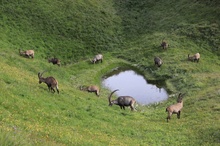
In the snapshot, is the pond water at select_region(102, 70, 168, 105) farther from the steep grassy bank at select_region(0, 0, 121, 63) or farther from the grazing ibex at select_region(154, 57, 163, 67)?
the steep grassy bank at select_region(0, 0, 121, 63)

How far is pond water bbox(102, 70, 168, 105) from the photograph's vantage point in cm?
4474

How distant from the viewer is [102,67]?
54469 mm

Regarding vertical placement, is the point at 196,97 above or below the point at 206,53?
below

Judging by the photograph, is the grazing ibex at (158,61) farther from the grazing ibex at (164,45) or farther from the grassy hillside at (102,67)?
the grazing ibex at (164,45)

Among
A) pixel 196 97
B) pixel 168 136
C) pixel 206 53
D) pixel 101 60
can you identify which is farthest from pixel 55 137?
pixel 206 53

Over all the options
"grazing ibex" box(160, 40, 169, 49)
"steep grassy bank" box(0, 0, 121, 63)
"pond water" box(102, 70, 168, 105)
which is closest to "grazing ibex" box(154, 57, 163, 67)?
"pond water" box(102, 70, 168, 105)

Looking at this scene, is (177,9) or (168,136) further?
(177,9)

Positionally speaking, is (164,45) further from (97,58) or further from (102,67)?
(97,58)

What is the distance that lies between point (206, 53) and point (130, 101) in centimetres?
2845

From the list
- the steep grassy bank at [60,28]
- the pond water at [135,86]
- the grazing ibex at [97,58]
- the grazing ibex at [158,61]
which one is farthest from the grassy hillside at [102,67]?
the pond water at [135,86]

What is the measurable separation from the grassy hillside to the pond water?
4.90 ft

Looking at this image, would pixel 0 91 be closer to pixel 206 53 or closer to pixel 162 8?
pixel 206 53

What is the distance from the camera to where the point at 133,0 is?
82125 mm

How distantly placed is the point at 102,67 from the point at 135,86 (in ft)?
25.7
